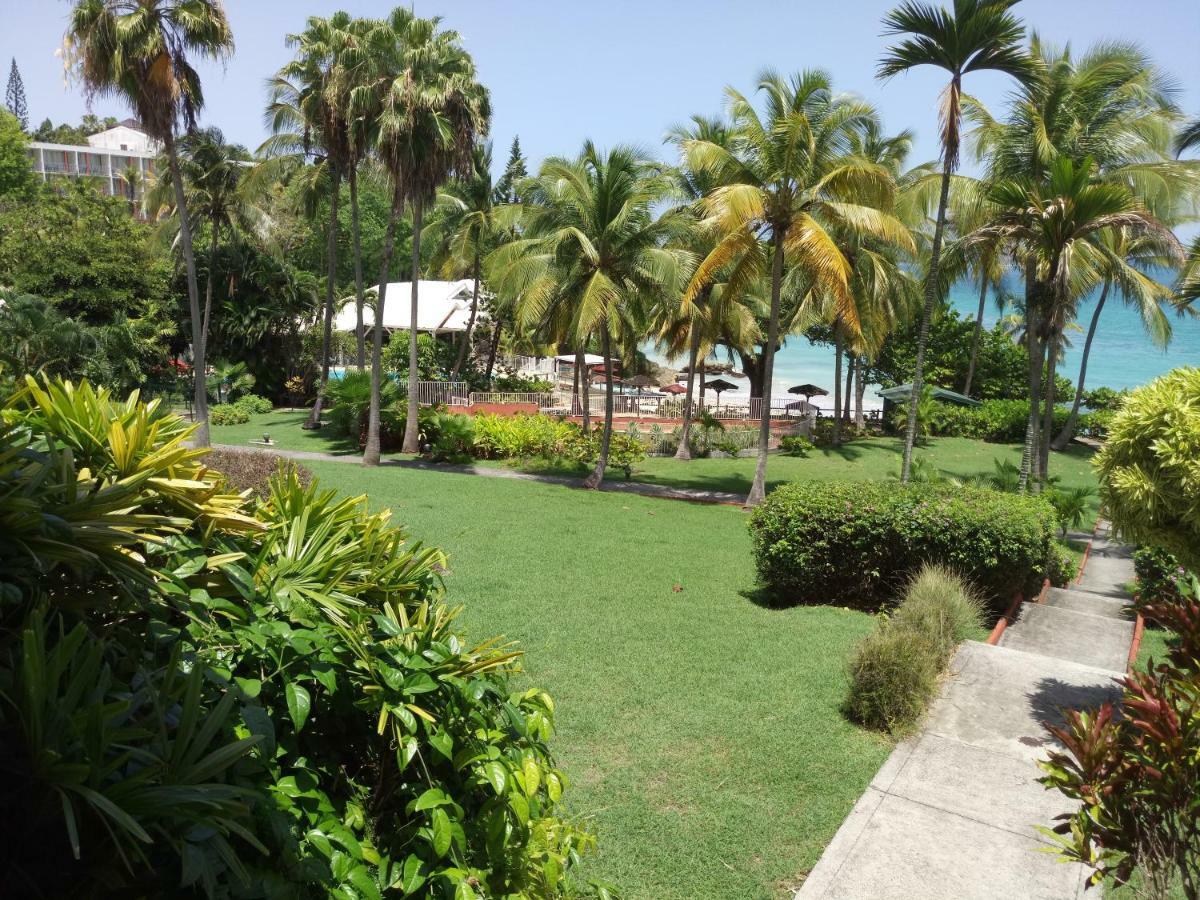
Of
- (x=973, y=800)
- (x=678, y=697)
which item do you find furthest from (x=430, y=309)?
Result: (x=973, y=800)

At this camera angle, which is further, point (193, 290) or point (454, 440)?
point (454, 440)

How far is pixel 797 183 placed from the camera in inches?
685

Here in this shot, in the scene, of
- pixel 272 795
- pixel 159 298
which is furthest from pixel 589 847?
pixel 159 298

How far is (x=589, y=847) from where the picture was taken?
3.85 m

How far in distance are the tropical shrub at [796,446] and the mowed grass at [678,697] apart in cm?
1623

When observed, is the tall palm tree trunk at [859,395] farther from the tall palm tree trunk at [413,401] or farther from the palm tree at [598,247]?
the tall palm tree trunk at [413,401]

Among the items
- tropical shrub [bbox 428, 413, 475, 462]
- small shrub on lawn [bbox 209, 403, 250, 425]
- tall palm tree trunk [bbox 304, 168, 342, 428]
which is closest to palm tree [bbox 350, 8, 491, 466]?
tropical shrub [bbox 428, 413, 475, 462]

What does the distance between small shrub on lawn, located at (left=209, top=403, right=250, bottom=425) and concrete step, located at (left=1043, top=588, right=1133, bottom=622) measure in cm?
2729

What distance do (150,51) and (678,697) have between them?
19.2 metres

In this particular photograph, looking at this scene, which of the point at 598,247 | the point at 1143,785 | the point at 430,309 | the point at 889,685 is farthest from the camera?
the point at 430,309

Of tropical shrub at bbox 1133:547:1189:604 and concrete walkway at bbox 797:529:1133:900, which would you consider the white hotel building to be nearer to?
tropical shrub at bbox 1133:547:1189:604

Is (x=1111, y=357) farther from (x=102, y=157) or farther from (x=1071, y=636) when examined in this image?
(x=1071, y=636)

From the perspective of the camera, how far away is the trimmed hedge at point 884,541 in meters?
9.73

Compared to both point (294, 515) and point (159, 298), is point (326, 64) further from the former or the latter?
point (294, 515)
